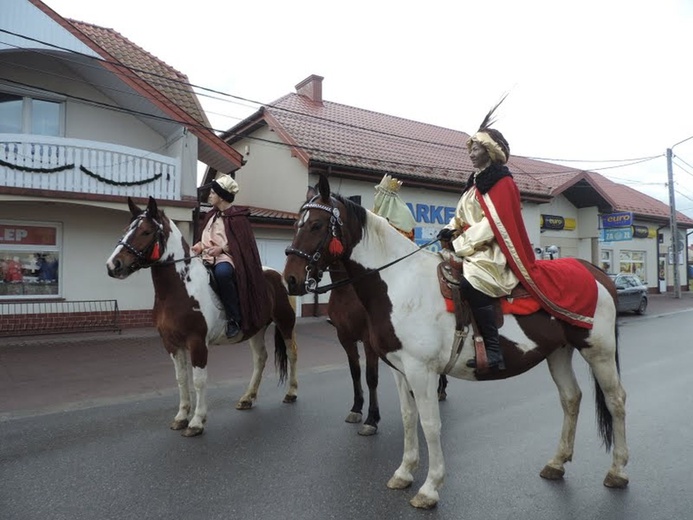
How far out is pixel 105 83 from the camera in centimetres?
Result: 1184

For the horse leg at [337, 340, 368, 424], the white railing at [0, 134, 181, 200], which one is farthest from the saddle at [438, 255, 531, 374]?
the white railing at [0, 134, 181, 200]

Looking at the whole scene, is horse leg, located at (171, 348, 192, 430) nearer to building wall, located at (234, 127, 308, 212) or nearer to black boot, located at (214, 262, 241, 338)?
black boot, located at (214, 262, 241, 338)

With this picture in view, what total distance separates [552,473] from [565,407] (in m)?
0.54

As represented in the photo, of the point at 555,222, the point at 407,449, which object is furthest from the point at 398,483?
the point at 555,222

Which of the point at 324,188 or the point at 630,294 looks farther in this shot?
the point at 630,294

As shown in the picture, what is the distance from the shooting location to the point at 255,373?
5.61 m

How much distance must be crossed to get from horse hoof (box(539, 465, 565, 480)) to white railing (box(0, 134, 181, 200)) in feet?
33.4

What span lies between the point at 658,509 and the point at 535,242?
63.2 ft

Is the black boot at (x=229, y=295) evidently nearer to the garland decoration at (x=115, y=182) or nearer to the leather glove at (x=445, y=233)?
the leather glove at (x=445, y=233)

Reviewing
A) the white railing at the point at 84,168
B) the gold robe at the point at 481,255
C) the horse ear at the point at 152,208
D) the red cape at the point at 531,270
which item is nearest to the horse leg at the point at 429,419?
the gold robe at the point at 481,255

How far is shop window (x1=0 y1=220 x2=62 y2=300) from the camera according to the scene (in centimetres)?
1085

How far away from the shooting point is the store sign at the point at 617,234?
22188mm

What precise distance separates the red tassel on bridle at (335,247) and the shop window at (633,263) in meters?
26.7

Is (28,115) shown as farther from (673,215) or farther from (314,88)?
(673,215)
